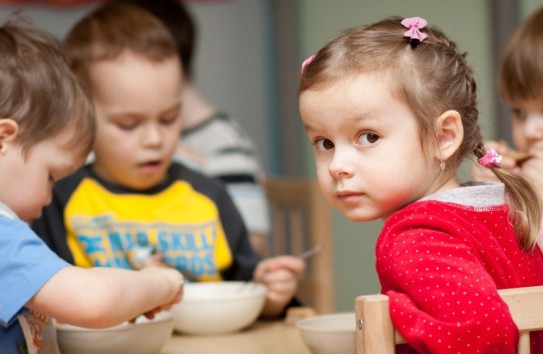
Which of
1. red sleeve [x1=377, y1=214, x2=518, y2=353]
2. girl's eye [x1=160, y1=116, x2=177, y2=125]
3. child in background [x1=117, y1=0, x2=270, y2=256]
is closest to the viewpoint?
red sleeve [x1=377, y1=214, x2=518, y2=353]

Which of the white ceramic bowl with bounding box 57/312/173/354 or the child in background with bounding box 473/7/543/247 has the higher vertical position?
the child in background with bounding box 473/7/543/247

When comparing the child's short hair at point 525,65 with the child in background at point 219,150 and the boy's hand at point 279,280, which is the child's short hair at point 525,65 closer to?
the boy's hand at point 279,280

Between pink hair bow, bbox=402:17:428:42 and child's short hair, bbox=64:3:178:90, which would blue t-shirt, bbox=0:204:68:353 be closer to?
pink hair bow, bbox=402:17:428:42

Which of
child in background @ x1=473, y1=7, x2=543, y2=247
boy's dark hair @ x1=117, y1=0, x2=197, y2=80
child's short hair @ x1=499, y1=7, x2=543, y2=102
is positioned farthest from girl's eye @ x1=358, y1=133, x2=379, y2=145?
boy's dark hair @ x1=117, y1=0, x2=197, y2=80

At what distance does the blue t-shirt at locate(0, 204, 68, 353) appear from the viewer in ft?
3.55

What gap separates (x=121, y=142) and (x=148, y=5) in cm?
74

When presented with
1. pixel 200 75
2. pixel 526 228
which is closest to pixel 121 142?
pixel 526 228

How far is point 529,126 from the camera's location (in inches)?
62.6

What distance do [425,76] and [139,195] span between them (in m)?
0.81

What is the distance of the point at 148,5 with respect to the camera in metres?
2.32

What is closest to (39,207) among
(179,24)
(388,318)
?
(388,318)

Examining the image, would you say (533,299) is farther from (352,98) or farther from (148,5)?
(148,5)

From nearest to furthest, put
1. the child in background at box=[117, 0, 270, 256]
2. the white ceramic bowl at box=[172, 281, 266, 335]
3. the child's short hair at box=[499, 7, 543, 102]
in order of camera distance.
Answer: the white ceramic bowl at box=[172, 281, 266, 335] < the child's short hair at box=[499, 7, 543, 102] < the child in background at box=[117, 0, 270, 256]

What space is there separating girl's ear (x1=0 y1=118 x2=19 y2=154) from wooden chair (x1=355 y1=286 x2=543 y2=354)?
0.54 meters
